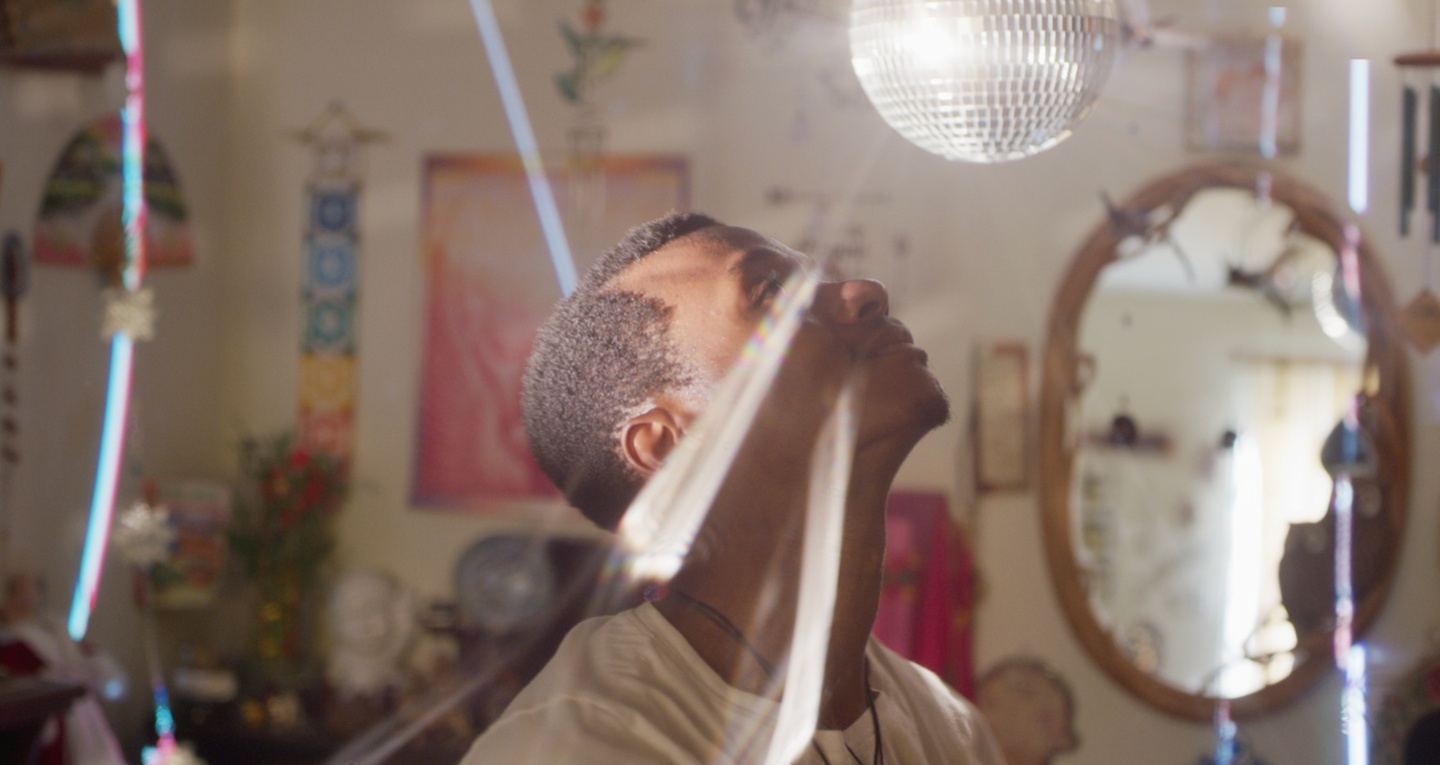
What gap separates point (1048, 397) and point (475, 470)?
51.3 inches

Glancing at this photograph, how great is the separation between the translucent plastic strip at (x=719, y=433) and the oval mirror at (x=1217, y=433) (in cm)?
178

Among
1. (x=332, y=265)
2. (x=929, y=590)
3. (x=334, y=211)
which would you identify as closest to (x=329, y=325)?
(x=332, y=265)

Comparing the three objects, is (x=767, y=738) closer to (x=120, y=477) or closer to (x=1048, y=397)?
(x=1048, y=397)

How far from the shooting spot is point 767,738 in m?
0.90

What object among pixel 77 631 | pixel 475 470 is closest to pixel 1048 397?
pixel 475 470

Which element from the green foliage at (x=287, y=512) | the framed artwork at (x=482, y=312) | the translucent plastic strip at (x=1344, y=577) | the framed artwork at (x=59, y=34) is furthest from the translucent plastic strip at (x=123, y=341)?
the translucent plastic strip at (x=1344, y=577)

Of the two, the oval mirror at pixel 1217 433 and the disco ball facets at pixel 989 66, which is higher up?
the disco ball facets at pixel 989 66

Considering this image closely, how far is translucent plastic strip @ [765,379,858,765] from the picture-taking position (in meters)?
0.93

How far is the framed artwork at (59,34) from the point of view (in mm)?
2309

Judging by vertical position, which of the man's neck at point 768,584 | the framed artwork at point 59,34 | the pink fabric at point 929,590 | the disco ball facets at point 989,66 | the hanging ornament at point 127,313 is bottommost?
the pink fabric at point 929,590

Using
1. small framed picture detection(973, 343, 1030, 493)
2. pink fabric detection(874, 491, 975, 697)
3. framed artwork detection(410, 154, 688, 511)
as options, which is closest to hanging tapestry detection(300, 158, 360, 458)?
framed artwork detection(410, 154, 688, 511)

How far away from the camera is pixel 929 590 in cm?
263

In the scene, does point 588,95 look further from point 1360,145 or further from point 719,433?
point 719,433

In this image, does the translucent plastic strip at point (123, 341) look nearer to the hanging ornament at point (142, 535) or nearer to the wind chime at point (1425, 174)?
the hanging ornament at point (142, 535)
